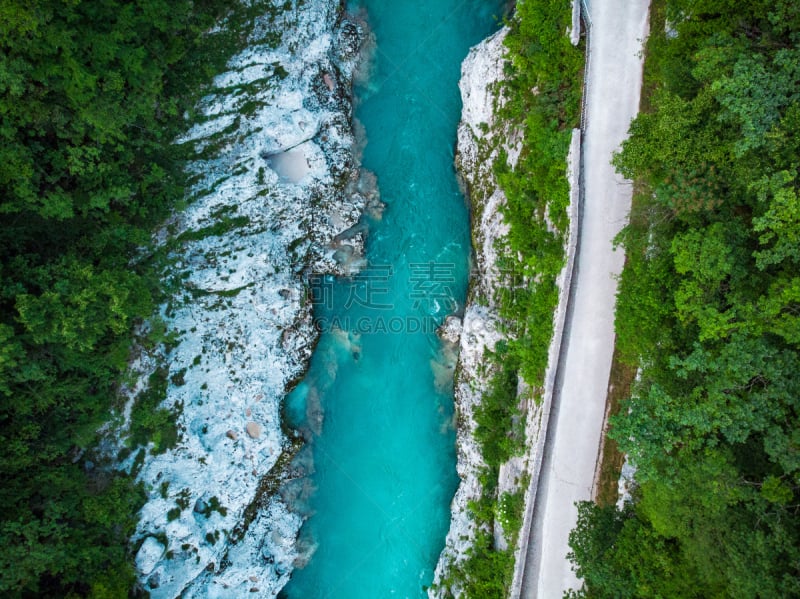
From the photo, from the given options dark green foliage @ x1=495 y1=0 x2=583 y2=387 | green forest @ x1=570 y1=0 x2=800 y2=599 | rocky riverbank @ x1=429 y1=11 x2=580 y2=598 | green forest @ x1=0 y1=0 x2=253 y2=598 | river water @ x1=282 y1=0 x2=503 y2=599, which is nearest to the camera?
green forest @ x1=570 y1=0 x2=800 y2=599

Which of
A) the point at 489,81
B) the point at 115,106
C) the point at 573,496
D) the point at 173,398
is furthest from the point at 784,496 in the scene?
the point at 115,106

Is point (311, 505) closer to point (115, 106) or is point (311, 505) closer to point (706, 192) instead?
point (115, 106)

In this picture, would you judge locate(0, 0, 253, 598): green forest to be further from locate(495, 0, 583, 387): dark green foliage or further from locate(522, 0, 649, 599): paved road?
locate(522, 0, 649, 599): paved road

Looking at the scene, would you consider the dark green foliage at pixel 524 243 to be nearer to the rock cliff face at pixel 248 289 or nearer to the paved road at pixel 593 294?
the paved road at pixel 593 294

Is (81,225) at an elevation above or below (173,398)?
above

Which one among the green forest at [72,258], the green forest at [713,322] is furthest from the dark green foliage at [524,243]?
the green forest at [72,258]

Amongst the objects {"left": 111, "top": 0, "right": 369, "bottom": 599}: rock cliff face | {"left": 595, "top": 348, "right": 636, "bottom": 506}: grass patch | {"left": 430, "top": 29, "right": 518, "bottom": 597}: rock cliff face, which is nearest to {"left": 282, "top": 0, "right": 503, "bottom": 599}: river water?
{"left": 430, "top": 29, "right": 518, "bottom": 597}: rock cliff face
